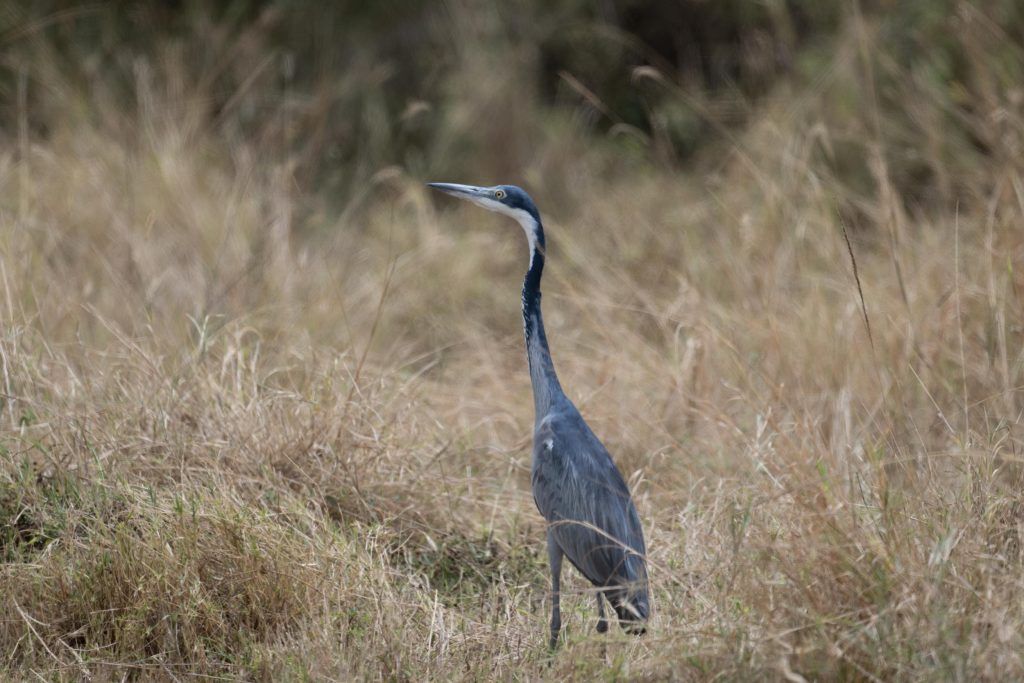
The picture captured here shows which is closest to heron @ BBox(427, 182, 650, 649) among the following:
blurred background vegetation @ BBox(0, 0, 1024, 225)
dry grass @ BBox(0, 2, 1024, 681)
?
dry grass @ BBox(0, 2, 1024, 681)

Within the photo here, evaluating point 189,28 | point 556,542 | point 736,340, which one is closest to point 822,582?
point 556,542

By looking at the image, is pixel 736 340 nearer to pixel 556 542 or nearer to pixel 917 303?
pixel 917 303

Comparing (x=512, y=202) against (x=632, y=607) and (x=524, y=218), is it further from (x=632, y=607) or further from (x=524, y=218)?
(x=632, y=607)

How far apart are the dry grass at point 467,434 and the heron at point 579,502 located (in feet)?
0.44

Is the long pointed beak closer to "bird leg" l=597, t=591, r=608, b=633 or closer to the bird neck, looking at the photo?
the bird neck

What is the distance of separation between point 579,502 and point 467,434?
1.32 metres

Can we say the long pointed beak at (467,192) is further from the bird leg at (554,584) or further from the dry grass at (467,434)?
the bird leg at (554,584)

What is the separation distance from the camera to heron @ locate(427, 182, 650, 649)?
131 inches

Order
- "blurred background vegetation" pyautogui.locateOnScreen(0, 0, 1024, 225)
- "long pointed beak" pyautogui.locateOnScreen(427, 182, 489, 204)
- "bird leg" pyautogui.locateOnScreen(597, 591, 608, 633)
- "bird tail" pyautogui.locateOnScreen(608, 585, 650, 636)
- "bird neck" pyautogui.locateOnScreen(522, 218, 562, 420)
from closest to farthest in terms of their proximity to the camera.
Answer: "bird tail" pyautogui.locateOnScreen(608, 585, 650, 636) → "bird leg" pyautogui.locateOnScreen(597, 591, 608, 633) → "bird neck" pyautogui.locateOnScreen(522, 218, 562, 420) → "long pointed beak" pyautogui.locateOnScreen(427, 182, 489, 204) → "blurred background vegetation" pyautogui.locateOnScreen(0, 0, 1024, 225)

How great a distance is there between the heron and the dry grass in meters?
0.14

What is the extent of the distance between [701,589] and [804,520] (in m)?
0.38

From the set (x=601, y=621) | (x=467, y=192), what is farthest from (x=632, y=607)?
(x=467, y=192)

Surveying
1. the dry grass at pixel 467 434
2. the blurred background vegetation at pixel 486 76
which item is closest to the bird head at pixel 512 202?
the dry grass at pixel 467 434

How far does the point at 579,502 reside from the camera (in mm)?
3492
